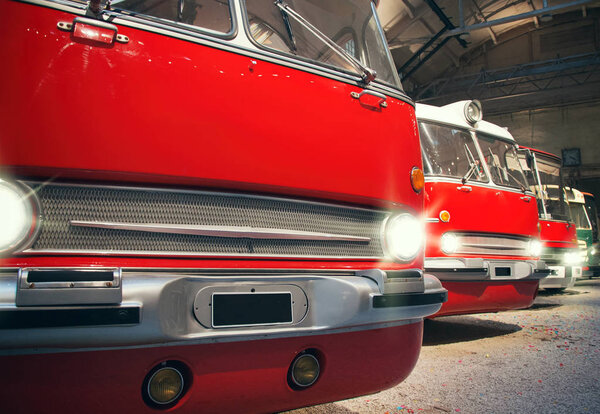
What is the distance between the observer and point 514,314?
704 centimetres

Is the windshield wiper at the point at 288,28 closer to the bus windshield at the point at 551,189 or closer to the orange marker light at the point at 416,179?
the orange marker light at the point at 416,179

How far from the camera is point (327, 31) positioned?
7.95 ft

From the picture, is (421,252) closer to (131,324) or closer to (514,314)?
(131,324)

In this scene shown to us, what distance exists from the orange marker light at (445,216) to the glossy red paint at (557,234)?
4329 mm

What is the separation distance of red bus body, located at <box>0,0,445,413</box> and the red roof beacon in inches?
101

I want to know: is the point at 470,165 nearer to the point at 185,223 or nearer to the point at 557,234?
the point at 557,234

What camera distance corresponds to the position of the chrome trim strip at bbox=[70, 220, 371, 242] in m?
1.53

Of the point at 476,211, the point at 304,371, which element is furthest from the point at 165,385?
the point at 476,211

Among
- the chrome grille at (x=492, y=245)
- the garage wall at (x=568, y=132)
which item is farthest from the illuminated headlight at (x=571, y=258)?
the garage wall at (x=568, y=132)

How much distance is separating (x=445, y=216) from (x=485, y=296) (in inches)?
36.5

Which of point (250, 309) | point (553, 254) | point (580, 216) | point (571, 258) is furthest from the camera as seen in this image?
point (580, 216)

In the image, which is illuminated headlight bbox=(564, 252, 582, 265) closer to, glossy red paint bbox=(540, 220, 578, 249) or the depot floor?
glossy red paint bbox=(540, 220, 578, 249)

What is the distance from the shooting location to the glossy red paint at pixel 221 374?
1.40m

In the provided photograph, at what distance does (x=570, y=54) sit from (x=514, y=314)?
724 inches
